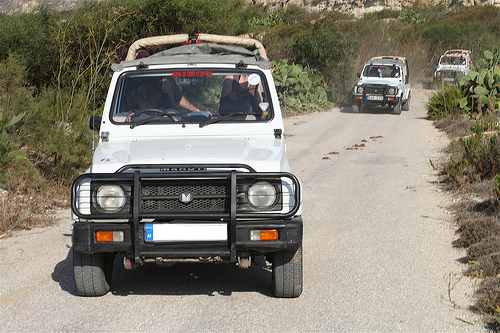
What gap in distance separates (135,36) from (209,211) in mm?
11583

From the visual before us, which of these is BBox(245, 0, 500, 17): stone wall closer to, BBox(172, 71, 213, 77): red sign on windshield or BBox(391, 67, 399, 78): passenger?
BBox(391, 67, 399, 78): passenger

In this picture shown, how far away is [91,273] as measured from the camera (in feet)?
14.1

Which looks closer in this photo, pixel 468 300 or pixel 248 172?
pixel 248 172

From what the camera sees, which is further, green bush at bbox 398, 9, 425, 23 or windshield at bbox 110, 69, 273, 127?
green bush at bbox 398, 9, 425, 23

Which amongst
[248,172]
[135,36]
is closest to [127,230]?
[248,172]

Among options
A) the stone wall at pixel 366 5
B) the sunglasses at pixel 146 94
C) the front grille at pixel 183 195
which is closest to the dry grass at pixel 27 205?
the sunglasses at pixel 146 94

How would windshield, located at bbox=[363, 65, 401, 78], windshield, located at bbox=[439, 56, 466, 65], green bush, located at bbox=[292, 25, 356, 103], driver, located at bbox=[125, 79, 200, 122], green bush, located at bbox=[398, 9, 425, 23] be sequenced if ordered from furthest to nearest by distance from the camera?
green bush, located at bbox=[398, 9, 425, 23], windshield, located at bbox=[439, 56, 466, 65], green bush, located at bbox=[292, 25, 356, 103], windshield, located at bbox=[363, 65, 401, 78], driver, located at bbox=[125, 79, 200, 122]

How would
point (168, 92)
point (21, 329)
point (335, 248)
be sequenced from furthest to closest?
point (335, 248)
point (168, 92)
point (21, 329)

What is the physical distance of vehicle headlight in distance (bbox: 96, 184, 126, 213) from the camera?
4.02m

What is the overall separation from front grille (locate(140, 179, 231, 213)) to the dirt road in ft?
2.38

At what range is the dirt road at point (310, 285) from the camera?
401cm

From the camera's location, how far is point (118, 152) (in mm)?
4473

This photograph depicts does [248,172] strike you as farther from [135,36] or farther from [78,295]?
[135,36]

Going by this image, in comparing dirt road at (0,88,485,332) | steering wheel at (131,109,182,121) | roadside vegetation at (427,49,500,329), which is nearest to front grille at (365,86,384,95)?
roadside vegetation at (427,49,500,329)
